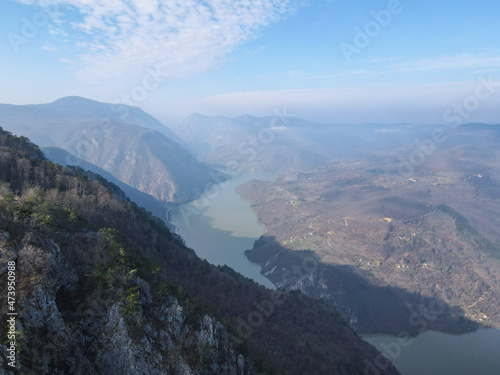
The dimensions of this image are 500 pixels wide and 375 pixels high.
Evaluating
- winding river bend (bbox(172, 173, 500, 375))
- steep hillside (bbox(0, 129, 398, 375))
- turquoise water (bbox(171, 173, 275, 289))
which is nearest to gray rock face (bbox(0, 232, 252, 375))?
steep hillside (bbox(0, 129, 398, 375))

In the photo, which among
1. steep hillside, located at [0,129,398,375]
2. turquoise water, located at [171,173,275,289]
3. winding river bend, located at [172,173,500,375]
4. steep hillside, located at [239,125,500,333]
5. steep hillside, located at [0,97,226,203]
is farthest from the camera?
steep hillside, located at [0,97,226,203]

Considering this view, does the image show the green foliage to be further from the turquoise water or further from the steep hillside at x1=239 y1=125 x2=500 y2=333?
the turquoise water

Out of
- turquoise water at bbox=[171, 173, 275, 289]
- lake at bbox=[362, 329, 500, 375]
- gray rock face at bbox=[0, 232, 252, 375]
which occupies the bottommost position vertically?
lake at bbox=[362, 329, 500, 375]

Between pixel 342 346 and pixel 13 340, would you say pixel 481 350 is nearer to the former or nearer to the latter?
pixel 342 346

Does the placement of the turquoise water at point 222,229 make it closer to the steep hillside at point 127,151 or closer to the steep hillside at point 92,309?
the steep hillside at point 127,151

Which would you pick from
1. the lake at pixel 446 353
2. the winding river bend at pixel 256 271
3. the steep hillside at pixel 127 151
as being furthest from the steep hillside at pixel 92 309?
the steep hillside at pixel 127 151

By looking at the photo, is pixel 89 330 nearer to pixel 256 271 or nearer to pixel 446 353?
pixel 446 353

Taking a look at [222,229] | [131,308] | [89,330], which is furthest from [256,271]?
[89,330]
